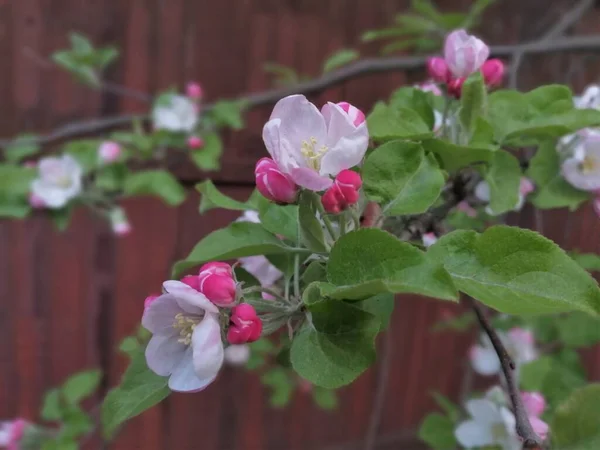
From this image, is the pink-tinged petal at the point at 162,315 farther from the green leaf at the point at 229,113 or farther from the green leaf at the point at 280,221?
the green leaf at the point at 229,113

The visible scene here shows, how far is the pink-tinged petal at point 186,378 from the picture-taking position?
439 millimetres

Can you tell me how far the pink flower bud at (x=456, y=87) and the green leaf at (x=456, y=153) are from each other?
100 mm

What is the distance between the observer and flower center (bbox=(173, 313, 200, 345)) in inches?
18.0

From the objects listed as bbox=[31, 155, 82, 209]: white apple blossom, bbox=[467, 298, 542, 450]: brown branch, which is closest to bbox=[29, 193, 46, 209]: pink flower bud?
bbox=[31, 155, 82, 209]: white apple blossom

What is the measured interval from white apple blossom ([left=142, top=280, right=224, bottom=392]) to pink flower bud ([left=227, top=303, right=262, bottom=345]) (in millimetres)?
11

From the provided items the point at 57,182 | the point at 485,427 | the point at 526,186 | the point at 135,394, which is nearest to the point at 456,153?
the point at 526,186

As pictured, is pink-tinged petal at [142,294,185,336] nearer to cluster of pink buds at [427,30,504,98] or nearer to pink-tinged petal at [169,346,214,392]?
pink-tinged petal at [169,346,214,392]

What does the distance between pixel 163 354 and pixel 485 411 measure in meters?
0.57

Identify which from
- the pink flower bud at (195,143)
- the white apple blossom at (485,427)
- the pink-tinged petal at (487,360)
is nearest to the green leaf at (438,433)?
the white apple blossom at (485,427)

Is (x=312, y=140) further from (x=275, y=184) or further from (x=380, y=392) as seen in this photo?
(x=380, y=392)

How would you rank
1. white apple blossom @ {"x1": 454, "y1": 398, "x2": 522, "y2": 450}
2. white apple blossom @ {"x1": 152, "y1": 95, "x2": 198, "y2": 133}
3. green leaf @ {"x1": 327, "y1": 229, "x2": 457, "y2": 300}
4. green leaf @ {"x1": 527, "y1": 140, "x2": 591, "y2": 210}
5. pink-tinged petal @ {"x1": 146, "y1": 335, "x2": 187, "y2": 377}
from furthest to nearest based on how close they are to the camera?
white apple blossom @ {"x1": 152, "y1": 95, "x2": 198, "y2": 133}
white apple blossom @ {"x1": 454, "y1": 398, "x2": 522, "y2": 450}
green leaf @ {"x1": 527, "y1": 140, "x2": 591, "y2": 210}
pink-tinged petal @ {"x1": 146, "y1": 335, "x2": 187, "y2": 377}
green leaf @ {"x1": 327, "y1": 229, "x2": 457, "y2": 300}

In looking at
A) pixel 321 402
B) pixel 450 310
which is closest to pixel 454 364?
pixel 450 310

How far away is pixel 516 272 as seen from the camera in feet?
1.35

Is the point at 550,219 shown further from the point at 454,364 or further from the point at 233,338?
the point at 454,364
